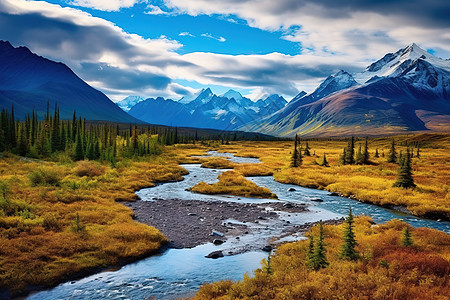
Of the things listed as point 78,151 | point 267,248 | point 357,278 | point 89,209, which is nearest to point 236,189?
point 89,209

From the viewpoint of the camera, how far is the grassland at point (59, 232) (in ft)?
56.2

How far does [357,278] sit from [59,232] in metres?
19.5

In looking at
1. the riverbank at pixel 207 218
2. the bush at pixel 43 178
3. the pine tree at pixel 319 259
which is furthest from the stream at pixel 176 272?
the bush at pixel 43 178

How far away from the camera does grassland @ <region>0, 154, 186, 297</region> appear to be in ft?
56.2

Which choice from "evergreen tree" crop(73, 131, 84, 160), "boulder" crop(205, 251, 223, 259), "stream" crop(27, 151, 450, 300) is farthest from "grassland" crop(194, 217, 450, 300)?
"evergreen tree" crop(73, 131, 84, 160)

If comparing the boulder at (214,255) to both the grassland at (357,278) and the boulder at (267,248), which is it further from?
the grassland at (357,278)

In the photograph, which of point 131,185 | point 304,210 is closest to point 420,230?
point 304,210

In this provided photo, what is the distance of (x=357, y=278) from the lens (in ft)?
48.1

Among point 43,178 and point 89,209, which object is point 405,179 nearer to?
point 89,209

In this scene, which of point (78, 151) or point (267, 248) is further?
point (78, 151)

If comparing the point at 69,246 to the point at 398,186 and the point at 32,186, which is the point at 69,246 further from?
the point at 398,186

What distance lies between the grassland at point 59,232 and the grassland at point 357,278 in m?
8.00

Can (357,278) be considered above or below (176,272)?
above

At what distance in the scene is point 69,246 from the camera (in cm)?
1980
